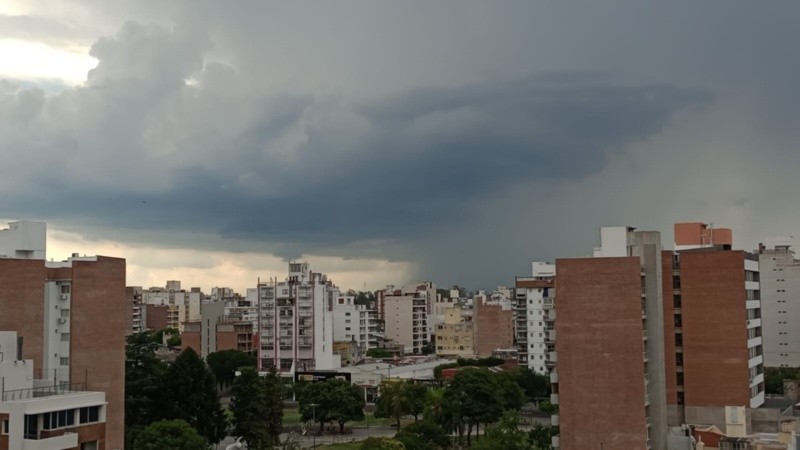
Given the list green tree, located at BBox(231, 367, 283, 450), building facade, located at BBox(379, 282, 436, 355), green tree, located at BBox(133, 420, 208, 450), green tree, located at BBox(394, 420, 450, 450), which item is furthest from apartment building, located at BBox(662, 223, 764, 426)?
building facade, located at BBox(379, 282, 436, 355)

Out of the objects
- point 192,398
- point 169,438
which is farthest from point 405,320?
point 169,438

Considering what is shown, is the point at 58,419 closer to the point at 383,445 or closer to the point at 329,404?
the point at 383,445

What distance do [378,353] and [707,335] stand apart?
291 feet

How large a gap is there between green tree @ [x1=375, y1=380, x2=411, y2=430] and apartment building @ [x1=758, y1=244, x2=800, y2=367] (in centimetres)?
5626

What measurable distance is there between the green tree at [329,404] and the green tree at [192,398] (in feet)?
54.0

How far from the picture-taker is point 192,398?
5678 cm

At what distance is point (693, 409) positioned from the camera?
52250mm

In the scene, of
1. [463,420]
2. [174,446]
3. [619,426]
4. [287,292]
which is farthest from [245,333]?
[619,426]

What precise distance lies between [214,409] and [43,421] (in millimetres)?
Answer: 26653

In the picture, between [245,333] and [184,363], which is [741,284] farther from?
[245,333]

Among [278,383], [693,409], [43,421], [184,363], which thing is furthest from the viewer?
[278,383]

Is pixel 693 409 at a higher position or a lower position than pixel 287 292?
lower

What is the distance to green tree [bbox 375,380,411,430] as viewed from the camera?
73375mm

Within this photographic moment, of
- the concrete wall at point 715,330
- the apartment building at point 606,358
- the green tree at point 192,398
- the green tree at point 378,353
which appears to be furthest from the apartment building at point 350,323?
the apartment building at point 606,358
